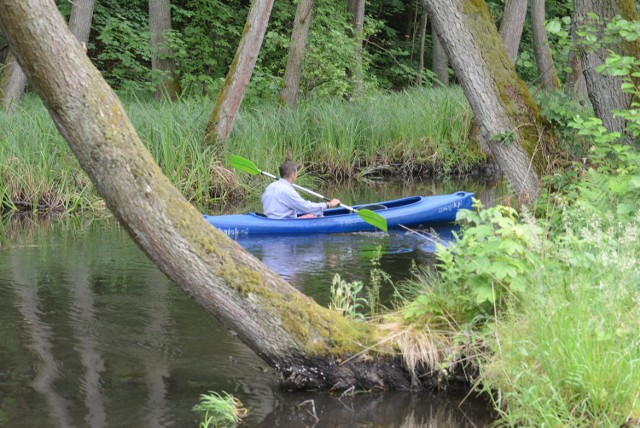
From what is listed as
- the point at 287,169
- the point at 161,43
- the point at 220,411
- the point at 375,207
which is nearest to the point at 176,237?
the point at 220,411

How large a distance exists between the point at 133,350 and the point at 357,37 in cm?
1205

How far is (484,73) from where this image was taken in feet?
21.9

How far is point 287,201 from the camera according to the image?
10477 mm

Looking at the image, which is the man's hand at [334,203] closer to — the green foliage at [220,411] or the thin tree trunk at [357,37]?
the green foliage at [220,411]

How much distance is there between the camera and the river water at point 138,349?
4.70 meters

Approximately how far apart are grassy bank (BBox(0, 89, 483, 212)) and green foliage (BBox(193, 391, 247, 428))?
7.32 m

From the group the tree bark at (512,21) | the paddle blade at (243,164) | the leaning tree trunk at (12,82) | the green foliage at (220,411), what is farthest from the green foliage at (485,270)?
the tree bark at (512,21)

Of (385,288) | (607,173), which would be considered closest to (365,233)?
(385,288)

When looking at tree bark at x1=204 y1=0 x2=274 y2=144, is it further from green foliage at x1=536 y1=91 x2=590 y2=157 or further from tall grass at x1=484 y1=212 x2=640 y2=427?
tall grass at x1=484 y1=212 x2=640 y2=427

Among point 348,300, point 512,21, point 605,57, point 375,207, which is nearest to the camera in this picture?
point 348,300

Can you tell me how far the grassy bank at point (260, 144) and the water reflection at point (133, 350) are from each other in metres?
2.33

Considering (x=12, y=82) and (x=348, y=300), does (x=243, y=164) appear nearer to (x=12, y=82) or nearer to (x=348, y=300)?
(x=348, y=300)

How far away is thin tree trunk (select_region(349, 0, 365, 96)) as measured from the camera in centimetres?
1677

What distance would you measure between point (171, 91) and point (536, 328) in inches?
611
